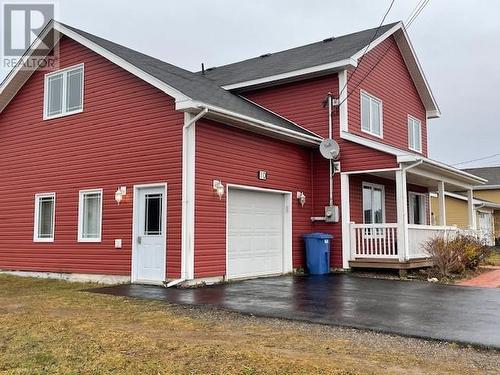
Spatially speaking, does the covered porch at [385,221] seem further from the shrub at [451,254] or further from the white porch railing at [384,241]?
the shrub at [451,254]

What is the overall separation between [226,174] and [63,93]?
5.56 metres

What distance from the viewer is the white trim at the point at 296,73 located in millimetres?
13734

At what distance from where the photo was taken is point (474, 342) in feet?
18.0

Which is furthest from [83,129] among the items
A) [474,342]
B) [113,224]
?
[474,342]

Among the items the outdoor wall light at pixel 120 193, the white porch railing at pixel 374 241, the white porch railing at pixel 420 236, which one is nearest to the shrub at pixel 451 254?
the white porch railing at pixel 420 236

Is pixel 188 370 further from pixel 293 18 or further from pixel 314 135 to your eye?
pixel 293 18

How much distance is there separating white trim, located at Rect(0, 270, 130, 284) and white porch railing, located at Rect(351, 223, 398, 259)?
6.19 m

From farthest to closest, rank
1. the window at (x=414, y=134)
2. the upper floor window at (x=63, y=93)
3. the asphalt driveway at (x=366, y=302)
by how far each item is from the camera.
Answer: the window at (x=414, y=134)
the upper floor window at (x=63, y=93)
the asphalt driveway at (x=366, y=302)

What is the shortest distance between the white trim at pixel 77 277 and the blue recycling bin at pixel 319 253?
4.91 metres

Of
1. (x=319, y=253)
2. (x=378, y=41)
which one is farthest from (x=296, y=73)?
(x=319, y=253)

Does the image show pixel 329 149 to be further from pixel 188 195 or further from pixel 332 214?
pixel 188 195

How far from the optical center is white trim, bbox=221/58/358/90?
45.1 ft

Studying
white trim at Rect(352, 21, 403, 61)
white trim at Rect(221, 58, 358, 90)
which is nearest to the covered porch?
white trim at Rect(221, 58, 358, 90)

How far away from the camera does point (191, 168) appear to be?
10453mm
